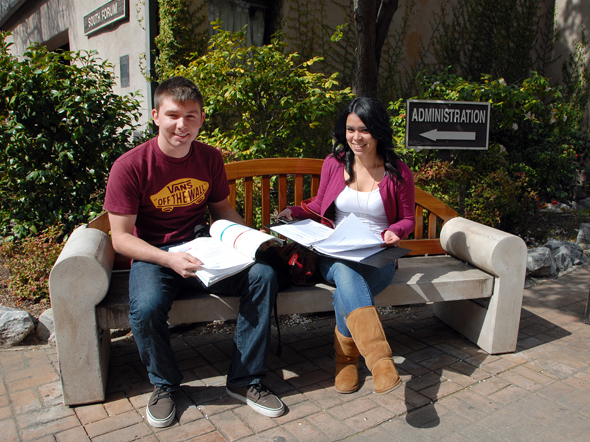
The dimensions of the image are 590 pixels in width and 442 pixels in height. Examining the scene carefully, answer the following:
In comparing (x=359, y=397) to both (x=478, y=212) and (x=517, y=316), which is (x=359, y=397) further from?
(x=478, y=212)

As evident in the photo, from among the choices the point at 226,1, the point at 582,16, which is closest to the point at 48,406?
the point at 226,1

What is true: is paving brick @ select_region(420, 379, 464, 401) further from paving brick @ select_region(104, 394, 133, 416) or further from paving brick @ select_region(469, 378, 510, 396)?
paving brick @ select_region(104, 394, 133, 416)

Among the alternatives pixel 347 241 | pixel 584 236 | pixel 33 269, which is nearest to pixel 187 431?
pixel 347 241

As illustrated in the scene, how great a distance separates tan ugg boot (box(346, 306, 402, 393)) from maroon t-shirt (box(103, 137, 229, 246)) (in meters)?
1.09

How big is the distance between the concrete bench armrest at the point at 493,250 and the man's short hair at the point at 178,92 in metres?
2.00

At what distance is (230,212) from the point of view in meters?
2.99

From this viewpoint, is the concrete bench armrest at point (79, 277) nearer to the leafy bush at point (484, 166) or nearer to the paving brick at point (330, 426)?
the paving brick at point (330, 426)

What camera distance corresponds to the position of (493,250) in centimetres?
303

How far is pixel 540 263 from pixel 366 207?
2736 millimetres

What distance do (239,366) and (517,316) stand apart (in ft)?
6.17

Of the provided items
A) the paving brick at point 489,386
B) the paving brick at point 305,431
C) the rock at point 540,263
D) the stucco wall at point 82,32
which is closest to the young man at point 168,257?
the paving brick at point 305,431

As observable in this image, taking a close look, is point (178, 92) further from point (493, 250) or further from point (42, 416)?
point (493, 250)

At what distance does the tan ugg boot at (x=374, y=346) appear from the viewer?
2.26 metres

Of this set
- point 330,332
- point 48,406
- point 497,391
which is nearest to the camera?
point 48,406
